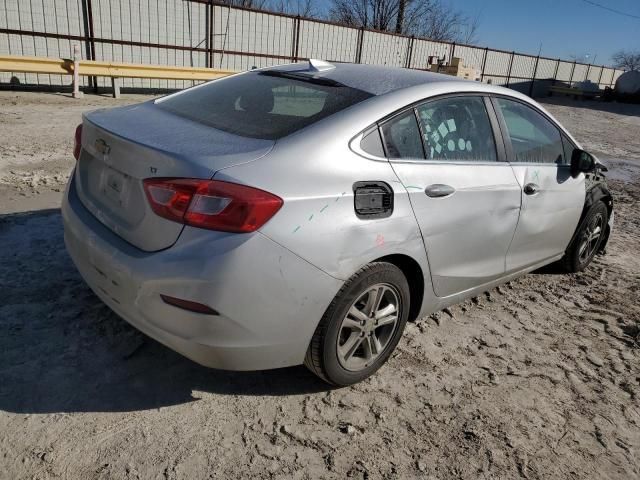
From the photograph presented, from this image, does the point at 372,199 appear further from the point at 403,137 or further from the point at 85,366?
Result: the point at 85,366

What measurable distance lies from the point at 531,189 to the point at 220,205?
2.27m

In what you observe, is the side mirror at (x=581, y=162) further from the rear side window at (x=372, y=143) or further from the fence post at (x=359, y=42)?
the fence post at (x=359, y=42)

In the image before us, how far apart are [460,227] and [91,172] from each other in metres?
1.99

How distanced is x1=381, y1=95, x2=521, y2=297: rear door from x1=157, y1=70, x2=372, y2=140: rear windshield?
0.37 meters

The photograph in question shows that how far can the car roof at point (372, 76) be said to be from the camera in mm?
2924

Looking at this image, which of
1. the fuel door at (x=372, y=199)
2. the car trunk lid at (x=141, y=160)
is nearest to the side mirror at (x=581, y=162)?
the fuel door at (x=372, y=199)

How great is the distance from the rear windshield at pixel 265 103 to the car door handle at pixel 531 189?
1.34 meters

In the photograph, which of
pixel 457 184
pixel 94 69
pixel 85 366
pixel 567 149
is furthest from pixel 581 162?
pixel 94 69

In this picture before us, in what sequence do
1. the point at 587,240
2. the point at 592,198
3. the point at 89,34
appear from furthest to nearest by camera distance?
1. the point at 89,34
2. the point at 587,240
3. the point at 592,198

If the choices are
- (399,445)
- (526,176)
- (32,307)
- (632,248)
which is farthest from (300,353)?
(632,248)

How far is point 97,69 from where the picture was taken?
12367 mm

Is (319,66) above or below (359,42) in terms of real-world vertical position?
below

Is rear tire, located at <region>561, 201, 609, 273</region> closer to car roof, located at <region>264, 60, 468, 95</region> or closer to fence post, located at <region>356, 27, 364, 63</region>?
car roof, located at <region>264, 60, 468, 95</region>

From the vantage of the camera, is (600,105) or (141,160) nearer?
(141,160)
